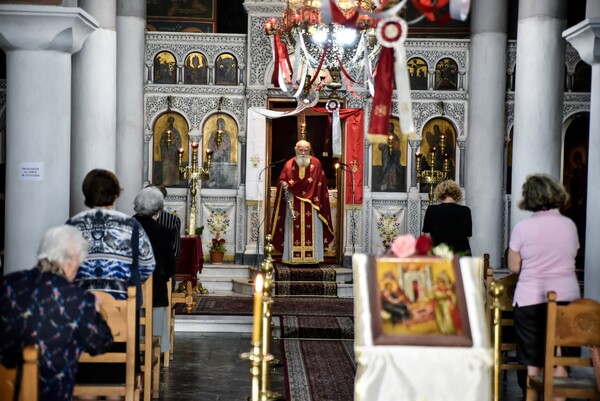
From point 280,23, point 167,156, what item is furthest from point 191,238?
point 167,156

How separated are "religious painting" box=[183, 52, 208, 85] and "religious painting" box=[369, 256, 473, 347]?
35.8 feet

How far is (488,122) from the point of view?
1462cm

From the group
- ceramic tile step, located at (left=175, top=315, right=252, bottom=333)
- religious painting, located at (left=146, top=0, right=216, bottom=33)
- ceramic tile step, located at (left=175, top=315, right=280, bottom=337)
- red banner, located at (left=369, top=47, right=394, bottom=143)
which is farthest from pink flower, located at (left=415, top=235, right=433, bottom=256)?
religious painting, located at (left=146, top=0, right=216, bottom=33)

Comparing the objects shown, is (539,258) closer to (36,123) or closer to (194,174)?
(36,123)

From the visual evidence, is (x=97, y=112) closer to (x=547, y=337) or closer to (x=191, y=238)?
(x=191, y=238)

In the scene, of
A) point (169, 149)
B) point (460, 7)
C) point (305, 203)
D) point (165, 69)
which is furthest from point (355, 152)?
point (460, 7)

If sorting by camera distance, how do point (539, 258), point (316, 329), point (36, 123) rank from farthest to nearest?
point (316, 329) → point (36, 123) → point (539, 258)

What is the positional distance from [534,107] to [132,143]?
6.65 metres

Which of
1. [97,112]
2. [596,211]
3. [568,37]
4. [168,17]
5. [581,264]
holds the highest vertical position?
[168,17]

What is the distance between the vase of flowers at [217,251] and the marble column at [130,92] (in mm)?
1609

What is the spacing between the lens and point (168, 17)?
15.4 meters

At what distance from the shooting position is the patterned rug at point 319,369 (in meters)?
7.34

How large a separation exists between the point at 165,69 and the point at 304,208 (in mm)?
3458

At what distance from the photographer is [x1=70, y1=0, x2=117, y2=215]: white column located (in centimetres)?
1022
